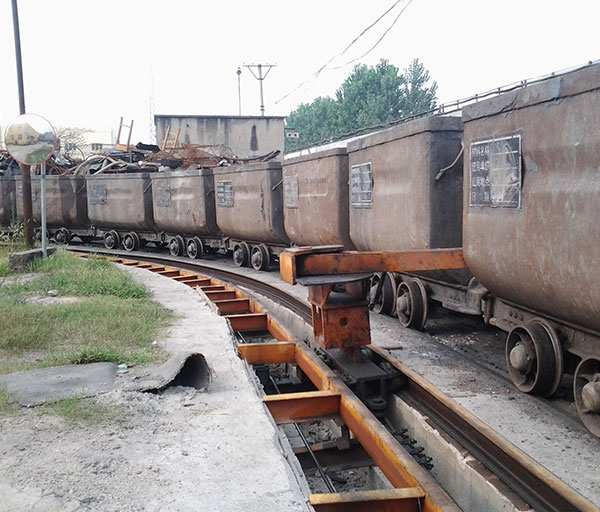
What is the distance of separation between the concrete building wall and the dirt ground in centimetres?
2904

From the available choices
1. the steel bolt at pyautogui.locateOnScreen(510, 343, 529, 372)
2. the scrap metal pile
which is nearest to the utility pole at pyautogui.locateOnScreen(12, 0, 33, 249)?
the scrap metal pile

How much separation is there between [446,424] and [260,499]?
6.06 ft

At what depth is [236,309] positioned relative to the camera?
780 cm

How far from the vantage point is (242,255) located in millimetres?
12336

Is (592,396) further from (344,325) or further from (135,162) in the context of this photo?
(135,162)

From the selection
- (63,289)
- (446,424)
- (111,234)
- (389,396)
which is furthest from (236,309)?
(111,234)

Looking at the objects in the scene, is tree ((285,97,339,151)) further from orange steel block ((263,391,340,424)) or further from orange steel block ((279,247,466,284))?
orange steel block ((263,391,340,424))

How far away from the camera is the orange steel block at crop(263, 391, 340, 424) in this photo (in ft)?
12.8

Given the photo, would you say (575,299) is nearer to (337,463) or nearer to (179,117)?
(337,463)

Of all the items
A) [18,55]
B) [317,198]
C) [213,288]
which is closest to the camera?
[317,198]

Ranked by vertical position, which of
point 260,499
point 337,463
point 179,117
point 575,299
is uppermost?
point 179,117

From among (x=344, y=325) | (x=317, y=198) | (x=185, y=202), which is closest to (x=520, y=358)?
(x=344, y=325)

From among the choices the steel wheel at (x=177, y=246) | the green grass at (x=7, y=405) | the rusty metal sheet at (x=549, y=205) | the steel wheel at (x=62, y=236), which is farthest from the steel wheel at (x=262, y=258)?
the steel wheel at (x=62, y=236)

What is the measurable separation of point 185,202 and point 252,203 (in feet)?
9.58
